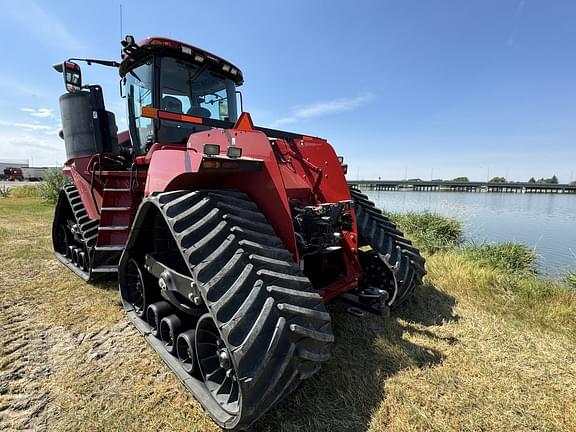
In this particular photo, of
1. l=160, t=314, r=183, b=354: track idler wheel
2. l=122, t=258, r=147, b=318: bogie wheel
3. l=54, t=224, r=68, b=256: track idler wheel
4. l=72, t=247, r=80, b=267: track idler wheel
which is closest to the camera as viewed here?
l=160, t=314, r=183, b=354: track idler wheel

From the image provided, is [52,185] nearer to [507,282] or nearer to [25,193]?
[25,193]

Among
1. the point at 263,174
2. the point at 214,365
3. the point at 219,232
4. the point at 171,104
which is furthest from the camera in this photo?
the point at 171,104

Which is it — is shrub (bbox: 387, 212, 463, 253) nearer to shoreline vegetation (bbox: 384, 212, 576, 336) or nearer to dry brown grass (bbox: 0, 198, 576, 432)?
shoreline vegetation (bbox: 384, 212, 576, 336)

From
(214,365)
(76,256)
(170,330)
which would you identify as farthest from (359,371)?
(76,256)

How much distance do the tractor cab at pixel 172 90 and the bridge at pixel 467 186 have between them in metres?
28.2

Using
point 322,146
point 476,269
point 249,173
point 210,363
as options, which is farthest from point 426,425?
point 476,269

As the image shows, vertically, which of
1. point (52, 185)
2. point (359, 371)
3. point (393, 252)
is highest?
point (52, 185)

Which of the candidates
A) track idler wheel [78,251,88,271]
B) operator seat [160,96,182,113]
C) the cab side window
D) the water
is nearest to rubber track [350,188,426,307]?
operator seat [160,96,182,113]

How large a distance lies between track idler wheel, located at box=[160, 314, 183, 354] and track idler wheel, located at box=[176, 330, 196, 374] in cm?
10

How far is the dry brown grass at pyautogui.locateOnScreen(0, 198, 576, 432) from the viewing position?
2.08 metres

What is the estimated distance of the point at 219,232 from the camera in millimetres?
2115

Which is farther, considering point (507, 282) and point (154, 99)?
point (507, 282)

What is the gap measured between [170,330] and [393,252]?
2330mm

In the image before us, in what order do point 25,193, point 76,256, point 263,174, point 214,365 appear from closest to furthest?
point 214,365, point 263,174, point 76,256, point 25,193
